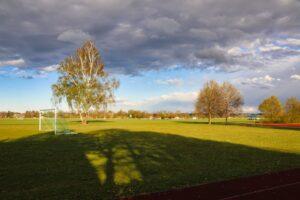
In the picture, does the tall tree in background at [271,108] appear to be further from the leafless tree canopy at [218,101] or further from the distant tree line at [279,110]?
the leafless tree canopy at [218,101]

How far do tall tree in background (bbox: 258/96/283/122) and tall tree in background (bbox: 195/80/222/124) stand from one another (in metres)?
16.3

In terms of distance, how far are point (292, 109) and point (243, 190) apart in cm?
8137

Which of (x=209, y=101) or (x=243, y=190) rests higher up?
(x=209, y=101)

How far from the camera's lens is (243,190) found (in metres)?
9.24

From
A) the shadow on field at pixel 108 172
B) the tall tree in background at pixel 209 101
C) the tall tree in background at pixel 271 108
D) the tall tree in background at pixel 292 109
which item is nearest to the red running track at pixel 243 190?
the shadow on field at pixel 108 172

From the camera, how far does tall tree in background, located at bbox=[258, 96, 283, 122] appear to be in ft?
281

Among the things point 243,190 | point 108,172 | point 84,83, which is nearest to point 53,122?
point 84,83

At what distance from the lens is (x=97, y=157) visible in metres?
16.9

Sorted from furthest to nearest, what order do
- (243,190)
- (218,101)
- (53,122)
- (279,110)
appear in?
(279,110), (218,101), (53,122), (243,190)

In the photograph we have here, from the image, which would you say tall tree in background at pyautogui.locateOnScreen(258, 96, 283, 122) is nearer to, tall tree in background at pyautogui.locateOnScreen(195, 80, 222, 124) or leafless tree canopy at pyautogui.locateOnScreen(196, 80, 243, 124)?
leafless tree canopy at pyautogui.locateOnScreen(196, 80, 243, 124)

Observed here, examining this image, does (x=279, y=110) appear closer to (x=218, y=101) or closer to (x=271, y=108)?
(x=271, y=108)

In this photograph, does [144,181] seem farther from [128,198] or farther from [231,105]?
[231,105]

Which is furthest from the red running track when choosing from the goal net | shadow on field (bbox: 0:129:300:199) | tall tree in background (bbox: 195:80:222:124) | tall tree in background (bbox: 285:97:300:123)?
tall tree in background (bbox: 285:97:300:123)

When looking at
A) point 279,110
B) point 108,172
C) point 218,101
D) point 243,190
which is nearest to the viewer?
point 243,190
